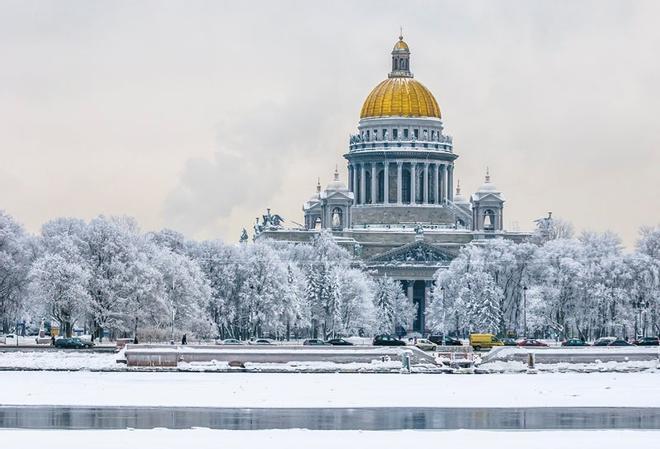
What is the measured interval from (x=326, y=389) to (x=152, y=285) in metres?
60.1

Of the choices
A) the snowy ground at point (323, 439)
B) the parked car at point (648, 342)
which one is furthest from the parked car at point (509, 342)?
the snowy ground at point (323, 439)

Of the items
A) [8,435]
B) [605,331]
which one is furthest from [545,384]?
[605,331]

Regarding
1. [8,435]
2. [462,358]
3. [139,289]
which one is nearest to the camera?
[8,435]

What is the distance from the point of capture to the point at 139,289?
144250mm

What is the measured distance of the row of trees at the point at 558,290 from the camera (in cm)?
16900

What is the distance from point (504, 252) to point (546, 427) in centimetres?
12730

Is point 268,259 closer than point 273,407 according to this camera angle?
No

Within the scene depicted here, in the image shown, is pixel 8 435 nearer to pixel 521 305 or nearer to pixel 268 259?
pixel 268 259

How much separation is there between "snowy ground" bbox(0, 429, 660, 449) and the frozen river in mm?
1823

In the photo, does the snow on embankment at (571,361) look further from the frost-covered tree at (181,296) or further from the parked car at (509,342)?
the frost-covered tree at (181,296)

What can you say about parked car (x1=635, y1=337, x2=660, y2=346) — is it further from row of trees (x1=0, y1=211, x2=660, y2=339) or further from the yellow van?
row of trees (x1=0, y1=211, x2=660, y2=339)

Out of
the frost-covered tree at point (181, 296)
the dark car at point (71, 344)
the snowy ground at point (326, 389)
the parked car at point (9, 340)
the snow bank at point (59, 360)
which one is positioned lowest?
the snowy ground at point (326, 389)

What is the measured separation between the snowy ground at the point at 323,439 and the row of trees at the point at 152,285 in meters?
76.4

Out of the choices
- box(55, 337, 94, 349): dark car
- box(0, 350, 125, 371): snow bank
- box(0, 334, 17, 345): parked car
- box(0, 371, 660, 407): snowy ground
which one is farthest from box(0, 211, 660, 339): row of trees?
box(0, 371, 660, 407): snowy ground
